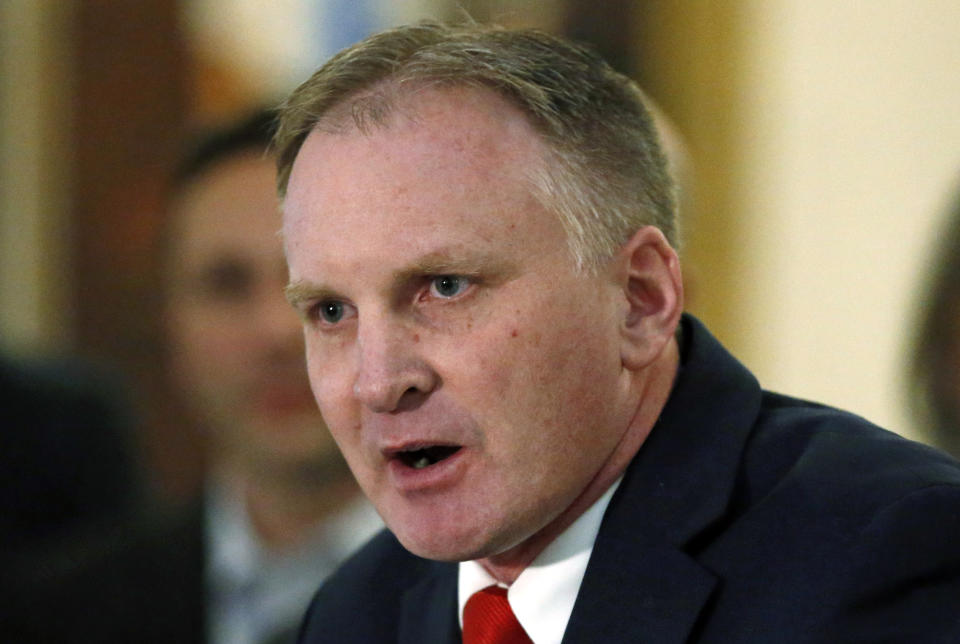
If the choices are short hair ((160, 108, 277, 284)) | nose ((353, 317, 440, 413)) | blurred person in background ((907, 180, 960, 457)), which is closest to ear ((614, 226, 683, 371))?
nose ((353, 317, 440, 413))

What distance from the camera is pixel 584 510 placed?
1.83 meters

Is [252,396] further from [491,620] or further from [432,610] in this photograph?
A: [491,620]

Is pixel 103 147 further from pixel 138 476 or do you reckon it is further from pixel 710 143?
pixel 710 143

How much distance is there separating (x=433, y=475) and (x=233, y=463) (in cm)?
271

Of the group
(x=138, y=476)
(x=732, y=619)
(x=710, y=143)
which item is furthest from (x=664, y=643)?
(x=138, y=476)

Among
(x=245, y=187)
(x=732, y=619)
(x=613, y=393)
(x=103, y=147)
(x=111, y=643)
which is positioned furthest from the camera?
(x=103, y=147)

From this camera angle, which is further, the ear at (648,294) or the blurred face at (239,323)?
the blurred face at (239,323)

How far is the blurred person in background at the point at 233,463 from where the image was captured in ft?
12.6

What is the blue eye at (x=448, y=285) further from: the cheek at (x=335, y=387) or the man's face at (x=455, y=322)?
the cheek at (x=335, y=387)

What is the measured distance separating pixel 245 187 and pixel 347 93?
2395 mm

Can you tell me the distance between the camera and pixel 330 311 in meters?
1.76

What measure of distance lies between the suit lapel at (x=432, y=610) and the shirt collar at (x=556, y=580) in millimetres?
212

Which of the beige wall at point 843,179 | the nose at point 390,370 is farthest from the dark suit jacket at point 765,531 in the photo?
the beige wall at point 843,179

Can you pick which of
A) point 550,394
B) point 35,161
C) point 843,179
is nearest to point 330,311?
point 550,394
